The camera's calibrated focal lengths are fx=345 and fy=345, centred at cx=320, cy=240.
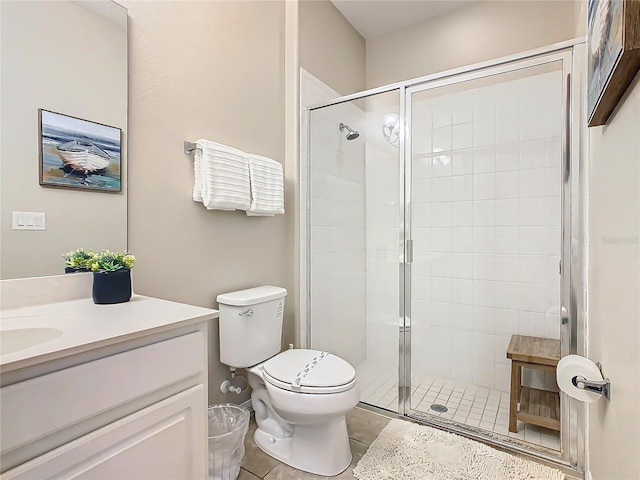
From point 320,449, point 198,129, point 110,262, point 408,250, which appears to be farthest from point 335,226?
point 110,262

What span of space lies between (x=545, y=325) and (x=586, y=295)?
601mm

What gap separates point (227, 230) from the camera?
1808 millimetres

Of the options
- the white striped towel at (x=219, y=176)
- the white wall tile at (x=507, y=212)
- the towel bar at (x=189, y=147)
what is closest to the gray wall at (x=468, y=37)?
the white wall tile at (x=507, y=212)

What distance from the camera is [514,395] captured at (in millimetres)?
1846

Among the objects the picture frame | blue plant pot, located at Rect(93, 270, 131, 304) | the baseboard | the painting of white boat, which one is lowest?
the baseboard

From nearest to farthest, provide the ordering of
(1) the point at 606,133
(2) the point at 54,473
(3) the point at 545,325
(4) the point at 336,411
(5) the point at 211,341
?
(2) the point at 54,473 → (1) the point at 606,133 → (4) the point at 336,411 → (5) the point at 211,341 → (3) the point at 545,325

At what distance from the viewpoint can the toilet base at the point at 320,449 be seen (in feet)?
4.96

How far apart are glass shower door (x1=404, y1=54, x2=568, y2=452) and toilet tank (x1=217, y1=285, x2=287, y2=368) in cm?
92

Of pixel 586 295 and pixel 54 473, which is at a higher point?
pixel 586 295

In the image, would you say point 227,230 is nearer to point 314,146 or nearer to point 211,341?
point 211,341

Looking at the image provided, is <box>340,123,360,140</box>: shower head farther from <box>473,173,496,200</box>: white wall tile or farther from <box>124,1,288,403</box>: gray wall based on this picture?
<box>473,173,496,200</box>: white wall tile

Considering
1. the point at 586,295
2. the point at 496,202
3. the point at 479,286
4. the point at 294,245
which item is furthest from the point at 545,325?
the point at 294,245

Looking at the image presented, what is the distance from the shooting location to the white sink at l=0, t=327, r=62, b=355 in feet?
2.85

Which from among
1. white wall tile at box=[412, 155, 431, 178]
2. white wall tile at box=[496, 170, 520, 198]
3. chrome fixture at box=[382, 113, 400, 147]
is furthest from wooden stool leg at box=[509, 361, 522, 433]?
chrome fixture at box=[382, 113, 400, 147]
